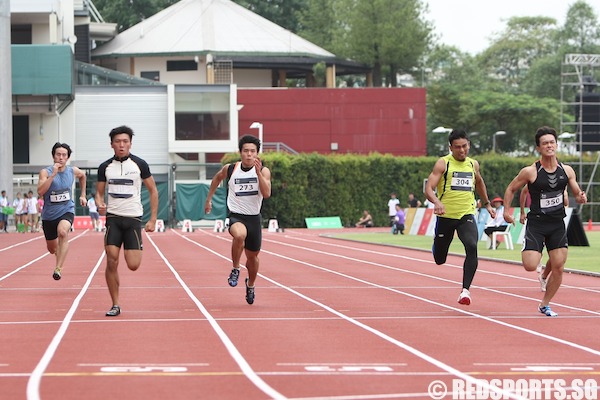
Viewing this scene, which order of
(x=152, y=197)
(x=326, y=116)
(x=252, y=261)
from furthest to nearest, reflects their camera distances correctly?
1. (x=326, y=116)
2. (x=252, y=261)
3. (x=152, y=197)

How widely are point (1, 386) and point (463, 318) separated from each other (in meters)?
6.41

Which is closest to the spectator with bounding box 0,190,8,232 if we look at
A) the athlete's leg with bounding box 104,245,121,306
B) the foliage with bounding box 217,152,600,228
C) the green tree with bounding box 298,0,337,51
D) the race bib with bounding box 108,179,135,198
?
the foliage with bounding box 217,152,600,228

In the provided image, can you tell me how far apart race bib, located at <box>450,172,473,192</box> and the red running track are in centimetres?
147

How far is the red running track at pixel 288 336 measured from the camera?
872 centimetres

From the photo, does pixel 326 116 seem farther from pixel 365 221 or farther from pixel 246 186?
pixel 246 186

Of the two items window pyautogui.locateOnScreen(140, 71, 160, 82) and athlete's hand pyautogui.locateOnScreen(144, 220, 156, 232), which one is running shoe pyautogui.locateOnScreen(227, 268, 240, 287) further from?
window pyautogui.locateOnScreen(140, 71, 160, 82)

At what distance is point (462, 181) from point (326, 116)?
59730mm

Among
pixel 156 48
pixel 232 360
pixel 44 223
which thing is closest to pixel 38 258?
pixel 44 223

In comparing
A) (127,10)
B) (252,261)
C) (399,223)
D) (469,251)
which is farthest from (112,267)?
(127,10)

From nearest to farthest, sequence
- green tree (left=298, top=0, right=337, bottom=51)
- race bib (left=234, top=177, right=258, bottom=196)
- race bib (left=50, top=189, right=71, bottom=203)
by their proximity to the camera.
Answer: race bib (left=234, top=177, right=258, bottom=196)
race bib (left=50, top=189, right=71, bottom=203)
green tree (left=298, top=0, right=337, bottom=51)

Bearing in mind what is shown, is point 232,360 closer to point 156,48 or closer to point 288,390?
point 288,390

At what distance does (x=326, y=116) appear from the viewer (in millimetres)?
74250

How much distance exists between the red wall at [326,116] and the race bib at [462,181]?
194 ft

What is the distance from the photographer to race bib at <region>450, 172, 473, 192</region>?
14.7 m
